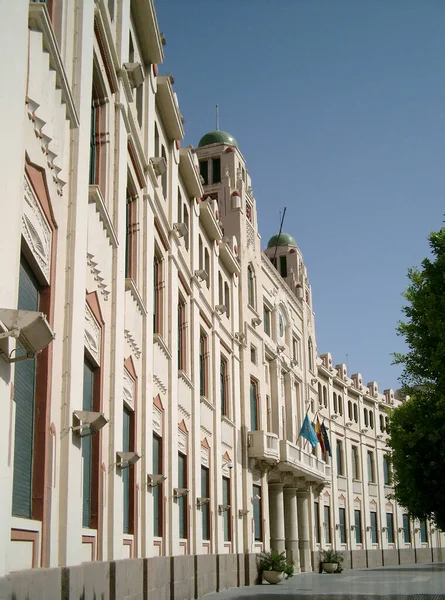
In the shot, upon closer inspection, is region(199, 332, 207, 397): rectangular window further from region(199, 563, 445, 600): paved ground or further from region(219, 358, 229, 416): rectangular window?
region(199, 563, 445, 600): paved ground

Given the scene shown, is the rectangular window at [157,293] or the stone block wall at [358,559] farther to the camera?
the stone block wall at [358,559]

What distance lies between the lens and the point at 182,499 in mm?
20578

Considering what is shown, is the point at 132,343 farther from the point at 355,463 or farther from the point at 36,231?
the point at 355,463

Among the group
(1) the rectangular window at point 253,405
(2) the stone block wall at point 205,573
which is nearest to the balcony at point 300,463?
(1) the rectangular window at point 253,405

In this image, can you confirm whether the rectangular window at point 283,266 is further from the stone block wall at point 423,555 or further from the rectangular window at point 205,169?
the stone block wall at point 423,555

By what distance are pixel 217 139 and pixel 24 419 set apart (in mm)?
27519

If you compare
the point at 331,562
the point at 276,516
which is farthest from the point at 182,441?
the point at 331,562

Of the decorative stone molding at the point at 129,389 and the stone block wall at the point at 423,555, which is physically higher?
the decorative stone molding at the point at 129,389

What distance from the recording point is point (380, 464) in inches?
2127

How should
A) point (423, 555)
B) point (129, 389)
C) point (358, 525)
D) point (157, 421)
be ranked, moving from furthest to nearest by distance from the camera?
point (423, 555), point (358, 525), point (157, 421), point (129, 389)

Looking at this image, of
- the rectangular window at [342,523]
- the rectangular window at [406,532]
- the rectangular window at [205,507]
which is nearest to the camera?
the rectangular window at [205,507]

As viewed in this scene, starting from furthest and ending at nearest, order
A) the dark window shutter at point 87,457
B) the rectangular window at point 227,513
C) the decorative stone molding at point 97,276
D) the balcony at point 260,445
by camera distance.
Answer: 1. the balcony at point 260,445
2. the rectangular window at point 227,513
3. the decorative stone molding at point 97,276
4. the dark window shutter at point 87,457

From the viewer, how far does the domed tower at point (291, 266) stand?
1679 inches

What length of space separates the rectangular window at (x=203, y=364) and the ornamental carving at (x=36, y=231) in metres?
15.2
